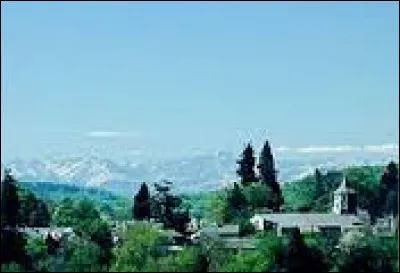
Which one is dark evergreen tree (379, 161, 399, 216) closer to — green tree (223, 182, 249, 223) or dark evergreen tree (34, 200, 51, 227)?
green tree (223, 182, 249, 223)

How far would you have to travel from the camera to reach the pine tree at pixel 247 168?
116000 millimetres

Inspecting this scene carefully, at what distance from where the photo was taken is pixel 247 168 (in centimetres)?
11750

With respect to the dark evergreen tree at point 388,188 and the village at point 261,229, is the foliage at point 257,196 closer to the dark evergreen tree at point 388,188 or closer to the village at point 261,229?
the village at point 261,229

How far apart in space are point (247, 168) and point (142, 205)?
19.6 m

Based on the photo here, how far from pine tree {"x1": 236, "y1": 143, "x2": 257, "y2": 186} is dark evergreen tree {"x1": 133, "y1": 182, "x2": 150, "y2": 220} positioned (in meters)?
17.4

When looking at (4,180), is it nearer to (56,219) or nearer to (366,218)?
(56,219)

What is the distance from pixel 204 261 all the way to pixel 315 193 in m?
103

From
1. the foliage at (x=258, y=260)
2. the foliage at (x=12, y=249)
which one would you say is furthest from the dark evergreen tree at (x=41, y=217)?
the foliage at (x=12, y=249)

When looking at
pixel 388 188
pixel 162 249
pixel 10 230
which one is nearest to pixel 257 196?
pixel 388 188

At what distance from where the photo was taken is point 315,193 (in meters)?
162

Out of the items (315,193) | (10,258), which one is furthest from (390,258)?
(315,193)

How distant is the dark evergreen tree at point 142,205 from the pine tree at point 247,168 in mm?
17368

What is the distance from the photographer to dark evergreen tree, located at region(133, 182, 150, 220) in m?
100

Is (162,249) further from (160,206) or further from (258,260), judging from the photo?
(160,206)
